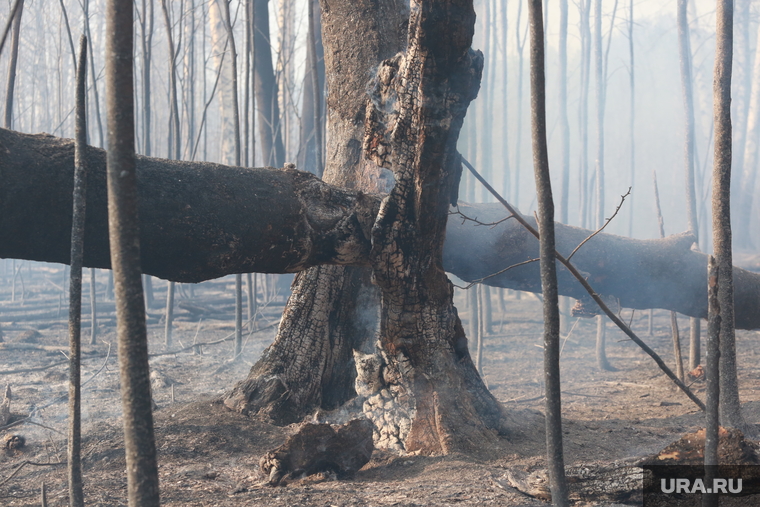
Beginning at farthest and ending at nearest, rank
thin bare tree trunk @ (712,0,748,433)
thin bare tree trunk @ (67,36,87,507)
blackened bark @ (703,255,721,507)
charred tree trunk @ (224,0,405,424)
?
charred tree trunk @ (224,0,405,424), thin bare tree trunk @ (712,0,748,433), thin bare tree trunk @ (67,36,87,507), blackened bark @ (703,255,721,507)

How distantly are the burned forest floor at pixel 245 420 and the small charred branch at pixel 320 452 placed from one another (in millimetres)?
60

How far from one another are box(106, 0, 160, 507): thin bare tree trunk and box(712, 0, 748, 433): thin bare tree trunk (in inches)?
99.7

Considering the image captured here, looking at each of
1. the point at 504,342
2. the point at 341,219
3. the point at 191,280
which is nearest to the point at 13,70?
the point at 191,280

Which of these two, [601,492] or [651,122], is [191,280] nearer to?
[601,492]

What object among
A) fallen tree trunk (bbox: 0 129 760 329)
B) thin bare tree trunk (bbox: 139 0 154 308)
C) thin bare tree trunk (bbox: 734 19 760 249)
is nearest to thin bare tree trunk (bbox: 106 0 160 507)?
fallen tree trunk (bbox: 0 129 760 329)

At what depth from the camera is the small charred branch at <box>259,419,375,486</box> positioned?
7.77 ft

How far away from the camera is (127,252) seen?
1172mm

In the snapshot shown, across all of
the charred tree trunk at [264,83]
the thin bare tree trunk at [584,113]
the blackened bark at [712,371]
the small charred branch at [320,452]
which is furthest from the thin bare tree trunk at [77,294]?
the thin bare tree trunk at [584,113]

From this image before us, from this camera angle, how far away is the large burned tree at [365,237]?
2.05m

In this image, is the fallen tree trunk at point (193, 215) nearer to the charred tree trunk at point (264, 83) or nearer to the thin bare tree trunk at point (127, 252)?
the thin bare tree trunk at point (127, 252)

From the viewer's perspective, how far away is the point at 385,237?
8.42 ft

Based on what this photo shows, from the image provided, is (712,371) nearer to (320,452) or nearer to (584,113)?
(320,452)

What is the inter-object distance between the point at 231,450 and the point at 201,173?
1.49 metres

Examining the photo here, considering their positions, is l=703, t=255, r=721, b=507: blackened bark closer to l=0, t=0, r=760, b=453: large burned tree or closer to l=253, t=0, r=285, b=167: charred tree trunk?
l=0, t=0, r=760, b=453: large burned tree
